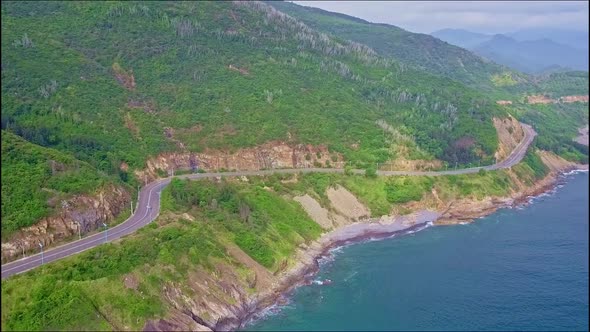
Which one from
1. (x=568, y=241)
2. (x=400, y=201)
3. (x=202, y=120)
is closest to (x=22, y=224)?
(x=202, y=120)

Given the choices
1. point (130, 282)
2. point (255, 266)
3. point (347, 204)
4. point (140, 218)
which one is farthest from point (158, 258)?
point (347, 204)

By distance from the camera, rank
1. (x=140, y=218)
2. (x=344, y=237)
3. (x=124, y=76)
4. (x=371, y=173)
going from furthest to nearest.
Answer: (x=124, y=76) → (x=371, y=173) → (x=344, y=237) → (x=140, y=218)

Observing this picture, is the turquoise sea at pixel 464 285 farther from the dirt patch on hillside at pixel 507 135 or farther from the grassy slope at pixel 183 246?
the dirt patch on hillside at pixel 507 135

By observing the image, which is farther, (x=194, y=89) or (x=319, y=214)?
(x=194, y=89)

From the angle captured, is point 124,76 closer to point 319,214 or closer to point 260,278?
point 319,214

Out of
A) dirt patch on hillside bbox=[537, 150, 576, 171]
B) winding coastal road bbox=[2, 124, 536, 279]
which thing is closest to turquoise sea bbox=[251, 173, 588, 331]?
winding coastal road bbox=[2, 124, 536, 279]

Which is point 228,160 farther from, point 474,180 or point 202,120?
point 474,180

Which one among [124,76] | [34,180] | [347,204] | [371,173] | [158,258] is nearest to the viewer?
→ [158,258]
